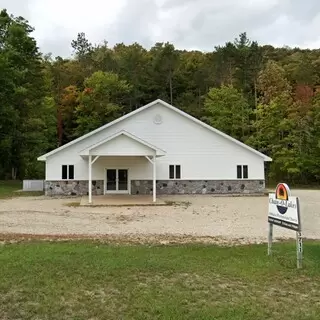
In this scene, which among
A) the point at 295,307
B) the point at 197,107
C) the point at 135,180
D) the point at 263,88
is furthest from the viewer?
the point at 197,107

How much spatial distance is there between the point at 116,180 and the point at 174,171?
3.62 meters

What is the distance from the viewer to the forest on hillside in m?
35.5

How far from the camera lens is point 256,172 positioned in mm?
26984

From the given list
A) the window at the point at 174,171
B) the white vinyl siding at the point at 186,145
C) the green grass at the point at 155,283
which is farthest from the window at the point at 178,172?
the green grass at the point at 155,283

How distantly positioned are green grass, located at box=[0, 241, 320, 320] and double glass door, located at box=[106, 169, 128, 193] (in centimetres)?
1732

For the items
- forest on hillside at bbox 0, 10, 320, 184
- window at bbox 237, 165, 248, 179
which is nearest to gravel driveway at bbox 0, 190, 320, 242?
window at bbox 237, 165, 248, 179

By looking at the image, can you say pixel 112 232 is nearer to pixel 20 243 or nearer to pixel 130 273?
pixel 20 243

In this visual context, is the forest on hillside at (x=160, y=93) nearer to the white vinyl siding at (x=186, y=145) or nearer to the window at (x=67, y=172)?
the window at (x=67, y=172)

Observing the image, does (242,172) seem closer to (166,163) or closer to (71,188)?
(166,163)

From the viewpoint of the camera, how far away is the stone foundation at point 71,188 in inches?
1009

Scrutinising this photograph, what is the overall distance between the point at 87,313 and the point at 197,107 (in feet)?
143

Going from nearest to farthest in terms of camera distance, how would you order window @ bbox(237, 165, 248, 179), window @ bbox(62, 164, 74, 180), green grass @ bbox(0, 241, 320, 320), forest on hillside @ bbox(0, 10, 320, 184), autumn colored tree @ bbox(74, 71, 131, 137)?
green grass @ bbox(0, 241, 320, 320) < window @ bbox(62, 164, 74, 180) < window @ bbox(237, 165, 248, 179) < forest on hillside @ bbox(0, 10, 320, 184) < autumn colored tree @ bbox(74, 71, 131, 137)

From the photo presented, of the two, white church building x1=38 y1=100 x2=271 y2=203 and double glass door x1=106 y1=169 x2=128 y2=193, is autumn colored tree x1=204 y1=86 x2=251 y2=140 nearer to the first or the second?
white church building x1=38 y1=100 x2=271 y2=203

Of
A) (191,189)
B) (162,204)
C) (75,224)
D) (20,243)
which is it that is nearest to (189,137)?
(191,189)
